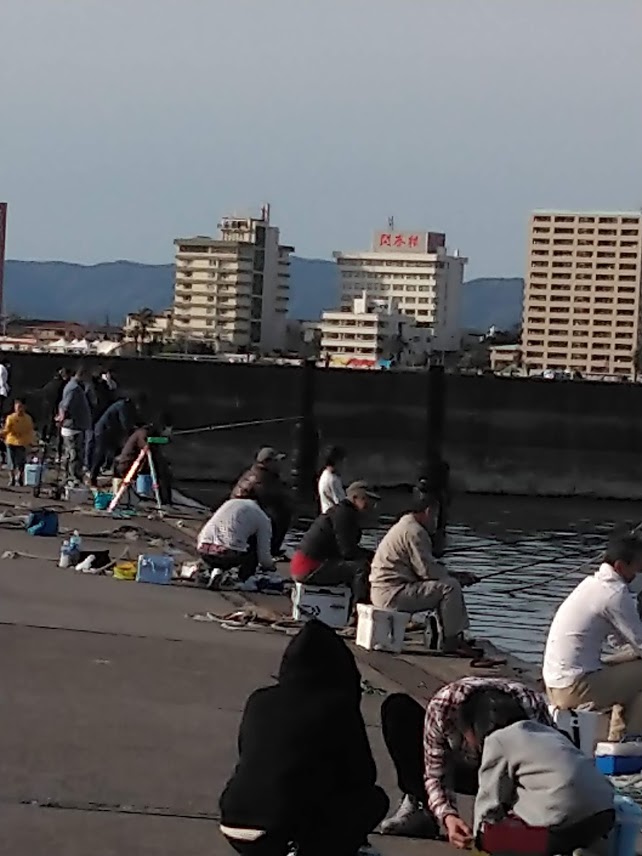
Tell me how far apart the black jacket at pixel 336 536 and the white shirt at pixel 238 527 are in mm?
1465

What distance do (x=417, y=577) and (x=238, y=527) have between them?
2.85 m

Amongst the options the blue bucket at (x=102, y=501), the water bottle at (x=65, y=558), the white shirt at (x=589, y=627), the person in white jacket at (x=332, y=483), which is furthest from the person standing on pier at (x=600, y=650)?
the blue bucket at (x=102, y=501)

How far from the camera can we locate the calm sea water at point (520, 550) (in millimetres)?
18250

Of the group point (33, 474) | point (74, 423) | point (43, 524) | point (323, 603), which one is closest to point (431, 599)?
point (323, 603)

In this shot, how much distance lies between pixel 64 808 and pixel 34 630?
4.73 meters

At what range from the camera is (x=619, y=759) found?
27.3 ft

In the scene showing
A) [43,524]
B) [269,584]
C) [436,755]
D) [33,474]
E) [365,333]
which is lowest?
[269,584]

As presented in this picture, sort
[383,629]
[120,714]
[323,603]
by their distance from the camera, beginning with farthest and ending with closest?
[323,603], [383,629], [120,714]

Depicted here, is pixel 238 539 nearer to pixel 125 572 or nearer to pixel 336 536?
pixel 125 572

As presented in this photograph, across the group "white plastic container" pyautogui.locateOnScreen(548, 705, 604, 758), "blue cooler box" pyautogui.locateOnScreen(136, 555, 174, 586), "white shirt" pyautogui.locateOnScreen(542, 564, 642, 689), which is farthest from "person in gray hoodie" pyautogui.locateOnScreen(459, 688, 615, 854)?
"blue cooler box" pyautogui.locateOnScreen(136, 555, 174, 586)

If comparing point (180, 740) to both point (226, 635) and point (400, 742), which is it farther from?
point (226, 635)

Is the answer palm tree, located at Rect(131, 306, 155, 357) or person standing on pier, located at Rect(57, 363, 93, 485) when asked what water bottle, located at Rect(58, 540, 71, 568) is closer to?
person standing on pier, located at Rect(57, 363, 93, 485)

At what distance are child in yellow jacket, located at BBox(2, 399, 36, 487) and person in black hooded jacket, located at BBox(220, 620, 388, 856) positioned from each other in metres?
17.7

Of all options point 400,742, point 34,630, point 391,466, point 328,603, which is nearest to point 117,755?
point 400,742
